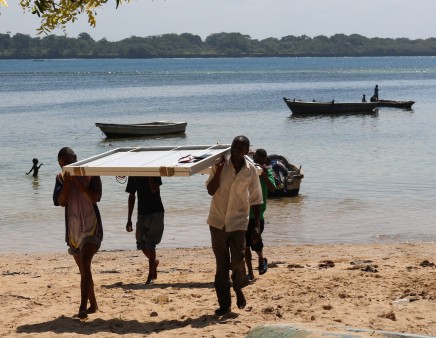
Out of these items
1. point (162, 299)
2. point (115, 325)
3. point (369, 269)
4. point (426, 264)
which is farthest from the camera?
point (426, 264)

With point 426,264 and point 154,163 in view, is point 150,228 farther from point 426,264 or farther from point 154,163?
point 426,264

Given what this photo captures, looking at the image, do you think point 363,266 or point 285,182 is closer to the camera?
point 363,266

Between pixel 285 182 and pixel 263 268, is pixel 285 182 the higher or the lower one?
the lower one

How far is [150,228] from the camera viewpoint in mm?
9797

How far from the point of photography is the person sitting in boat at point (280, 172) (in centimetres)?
2141

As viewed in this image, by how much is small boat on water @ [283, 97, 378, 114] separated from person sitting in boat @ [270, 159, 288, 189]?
32.5 metres

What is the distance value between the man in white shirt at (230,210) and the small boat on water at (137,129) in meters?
34.4

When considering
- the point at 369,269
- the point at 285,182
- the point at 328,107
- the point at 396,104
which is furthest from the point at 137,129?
the point at 369,269

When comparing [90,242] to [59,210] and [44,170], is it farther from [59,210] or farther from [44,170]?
[44,170]

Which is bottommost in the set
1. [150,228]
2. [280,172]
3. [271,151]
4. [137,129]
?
[271,151]

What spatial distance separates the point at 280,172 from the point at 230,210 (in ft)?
46.2

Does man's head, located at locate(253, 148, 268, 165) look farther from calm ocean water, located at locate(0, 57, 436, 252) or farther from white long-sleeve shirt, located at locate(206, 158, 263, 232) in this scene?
calm ocean water, located at locate(0, 57, 436, 252)

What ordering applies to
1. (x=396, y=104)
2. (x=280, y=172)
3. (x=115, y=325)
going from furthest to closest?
(x=396, y=104)
(x=280, y=172)
(x=115, y=325)

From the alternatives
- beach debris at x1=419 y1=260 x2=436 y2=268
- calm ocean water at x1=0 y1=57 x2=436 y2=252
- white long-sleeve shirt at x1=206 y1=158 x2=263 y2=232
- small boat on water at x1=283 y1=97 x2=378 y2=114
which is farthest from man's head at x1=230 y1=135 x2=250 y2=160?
small boat on water at x1=283 y1=97 x2=378 y2=114
